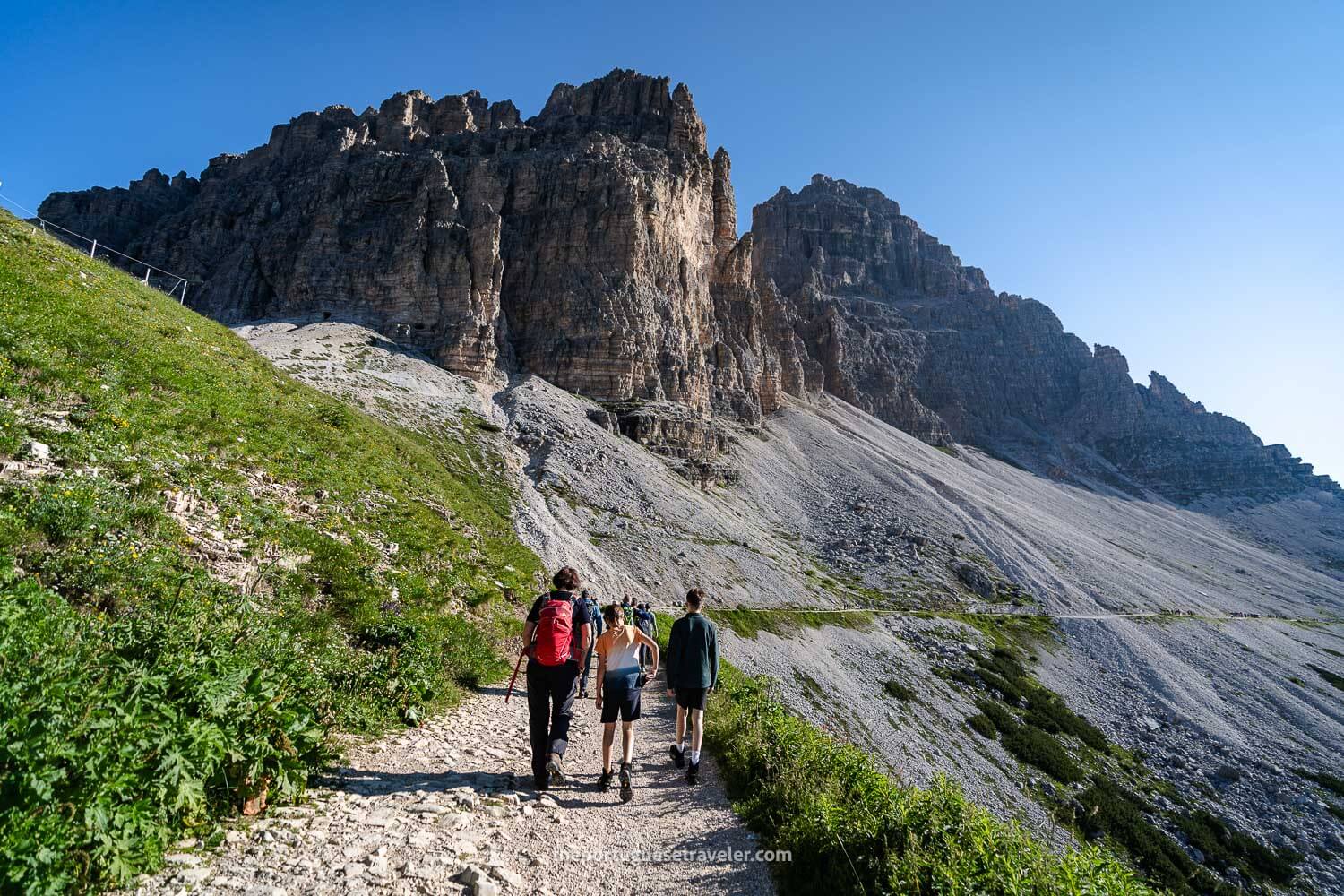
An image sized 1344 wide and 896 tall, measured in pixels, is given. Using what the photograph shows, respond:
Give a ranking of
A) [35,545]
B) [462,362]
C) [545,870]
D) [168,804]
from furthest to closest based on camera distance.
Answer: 1. [462,362]
2. [35,545]
3. [545,870]
4. [168,804]

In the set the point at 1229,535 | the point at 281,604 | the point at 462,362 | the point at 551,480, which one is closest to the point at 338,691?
the point at 281,604

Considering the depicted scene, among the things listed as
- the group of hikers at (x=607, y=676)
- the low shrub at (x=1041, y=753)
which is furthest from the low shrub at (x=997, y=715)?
the group of hikers at (x=607, y=676)

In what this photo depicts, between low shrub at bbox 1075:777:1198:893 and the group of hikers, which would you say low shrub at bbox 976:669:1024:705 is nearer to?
low shrub at bbox 1075:777:1198:893

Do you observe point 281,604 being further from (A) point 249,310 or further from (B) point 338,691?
(A) point 249,310

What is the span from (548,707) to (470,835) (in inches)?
71.3

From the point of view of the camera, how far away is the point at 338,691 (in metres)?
8.16

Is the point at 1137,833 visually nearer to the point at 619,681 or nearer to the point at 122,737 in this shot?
the point at 619,681

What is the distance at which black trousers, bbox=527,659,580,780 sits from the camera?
761cm

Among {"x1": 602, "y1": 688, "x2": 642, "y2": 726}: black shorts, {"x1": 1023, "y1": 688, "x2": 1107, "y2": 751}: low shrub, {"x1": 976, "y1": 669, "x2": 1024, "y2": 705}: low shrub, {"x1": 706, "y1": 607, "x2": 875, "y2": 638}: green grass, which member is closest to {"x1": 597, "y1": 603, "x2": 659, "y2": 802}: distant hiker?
{"x1": 602, "y1": 688, "x2": 642, "y2": 726}: black shorts

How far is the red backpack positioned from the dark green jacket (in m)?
1.91

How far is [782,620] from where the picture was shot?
51.0 meters

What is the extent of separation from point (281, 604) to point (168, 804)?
6070mm

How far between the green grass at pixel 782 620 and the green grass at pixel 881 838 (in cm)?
3771

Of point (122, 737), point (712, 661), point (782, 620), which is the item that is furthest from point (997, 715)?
point (122, 737)
